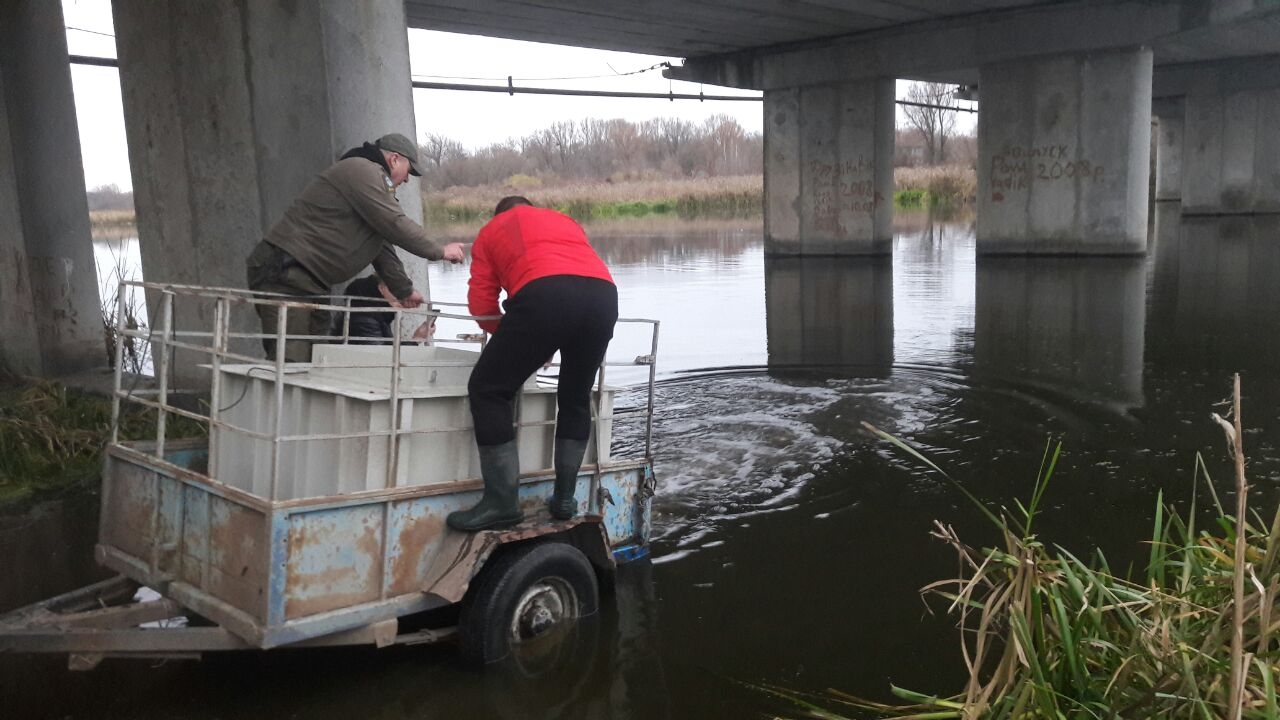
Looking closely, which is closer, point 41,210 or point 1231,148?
point 41,210

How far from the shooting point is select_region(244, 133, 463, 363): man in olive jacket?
5.97m

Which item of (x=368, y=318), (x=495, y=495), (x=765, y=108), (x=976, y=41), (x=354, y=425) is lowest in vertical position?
(x=495, y=495)

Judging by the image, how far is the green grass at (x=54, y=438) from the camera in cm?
748

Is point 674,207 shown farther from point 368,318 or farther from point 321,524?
point 321,524

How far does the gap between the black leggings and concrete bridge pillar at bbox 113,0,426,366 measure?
425cm

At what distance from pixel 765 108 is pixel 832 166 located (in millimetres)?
2314

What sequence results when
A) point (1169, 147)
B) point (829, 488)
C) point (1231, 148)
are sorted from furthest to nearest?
point (1169, 147) → point (1231, 148) → point (829, 488)

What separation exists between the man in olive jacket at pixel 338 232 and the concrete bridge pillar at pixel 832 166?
20.8 m

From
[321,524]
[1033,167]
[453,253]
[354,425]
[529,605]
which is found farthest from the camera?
[1033,167]

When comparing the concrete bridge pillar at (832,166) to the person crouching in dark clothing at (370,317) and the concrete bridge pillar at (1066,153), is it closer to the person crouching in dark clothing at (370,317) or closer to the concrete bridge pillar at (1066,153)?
the concrete bridge pillar at (1066,153)

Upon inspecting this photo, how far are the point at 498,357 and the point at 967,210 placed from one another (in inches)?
1878

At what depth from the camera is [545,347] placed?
4746 mm

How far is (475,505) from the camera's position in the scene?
186 inches

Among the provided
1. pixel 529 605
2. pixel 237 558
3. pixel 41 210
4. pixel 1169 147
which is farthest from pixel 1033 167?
pixel 1169 147
